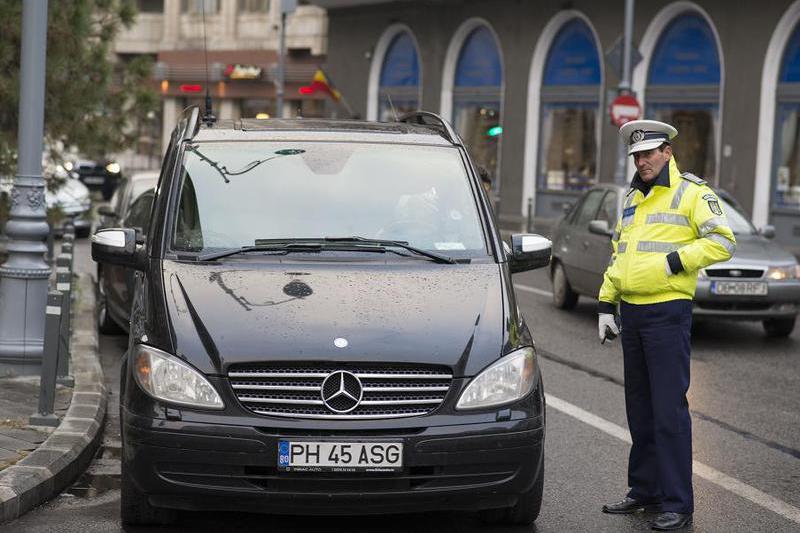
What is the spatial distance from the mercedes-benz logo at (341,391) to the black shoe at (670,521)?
166 cm

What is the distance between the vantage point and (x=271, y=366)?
542 centimetres

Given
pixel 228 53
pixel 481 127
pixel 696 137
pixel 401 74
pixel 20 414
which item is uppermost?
pixel 228 53

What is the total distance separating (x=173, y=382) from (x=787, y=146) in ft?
79.0

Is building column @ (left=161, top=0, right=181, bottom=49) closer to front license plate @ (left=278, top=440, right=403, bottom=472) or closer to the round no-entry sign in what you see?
the round no-entry sign

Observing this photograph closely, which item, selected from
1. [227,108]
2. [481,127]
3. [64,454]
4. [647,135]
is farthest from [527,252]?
[227,108]

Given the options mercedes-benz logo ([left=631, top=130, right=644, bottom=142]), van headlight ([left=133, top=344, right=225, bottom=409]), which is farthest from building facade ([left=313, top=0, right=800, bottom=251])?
van headlight ([left=133, top=344, right=225, bottom=409])

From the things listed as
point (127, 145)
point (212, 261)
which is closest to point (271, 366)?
point (212, 261)

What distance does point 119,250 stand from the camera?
6488 millimetres

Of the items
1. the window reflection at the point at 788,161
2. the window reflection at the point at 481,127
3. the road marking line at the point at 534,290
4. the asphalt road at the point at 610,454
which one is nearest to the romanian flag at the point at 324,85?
the window reflection at the point at 481,127

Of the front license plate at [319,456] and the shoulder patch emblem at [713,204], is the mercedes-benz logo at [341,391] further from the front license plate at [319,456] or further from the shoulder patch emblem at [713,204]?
the shoulder patch emblem at [713,204]

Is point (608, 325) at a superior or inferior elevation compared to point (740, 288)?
superior

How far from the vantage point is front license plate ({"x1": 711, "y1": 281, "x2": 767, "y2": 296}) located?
13.0 metres

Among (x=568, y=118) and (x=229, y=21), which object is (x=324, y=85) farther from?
(x=229, y=21)

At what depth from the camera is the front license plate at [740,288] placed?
12984 mm
